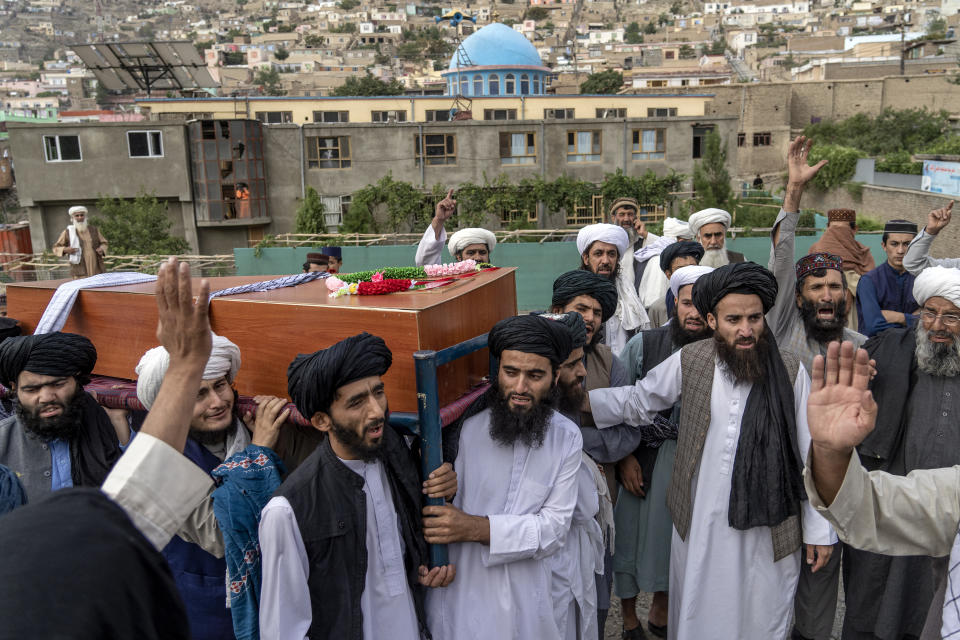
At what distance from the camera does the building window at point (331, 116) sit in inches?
1337

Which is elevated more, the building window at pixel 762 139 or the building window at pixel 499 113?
the building window at pixel 499 113

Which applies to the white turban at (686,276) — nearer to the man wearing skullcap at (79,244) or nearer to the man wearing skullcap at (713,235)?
the man wearing skullcap at (713,235)

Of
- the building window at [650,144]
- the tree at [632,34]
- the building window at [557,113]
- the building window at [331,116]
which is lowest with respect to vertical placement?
the building window at [650,144]

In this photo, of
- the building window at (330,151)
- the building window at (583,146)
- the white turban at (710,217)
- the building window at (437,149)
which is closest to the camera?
the white turban at (710,217)

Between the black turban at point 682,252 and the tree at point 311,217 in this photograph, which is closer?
the black turban at point 682,252

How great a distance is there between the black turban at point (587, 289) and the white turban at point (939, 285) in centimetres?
154

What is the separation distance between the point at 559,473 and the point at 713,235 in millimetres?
3679

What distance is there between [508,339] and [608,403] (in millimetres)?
804

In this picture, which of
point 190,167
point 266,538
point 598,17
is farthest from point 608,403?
point 598,17

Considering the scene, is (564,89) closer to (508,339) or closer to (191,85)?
(191,85)

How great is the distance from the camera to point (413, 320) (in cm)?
228

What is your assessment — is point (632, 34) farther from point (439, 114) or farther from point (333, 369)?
point (333, 369)

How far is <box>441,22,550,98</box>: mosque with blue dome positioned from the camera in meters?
40.1

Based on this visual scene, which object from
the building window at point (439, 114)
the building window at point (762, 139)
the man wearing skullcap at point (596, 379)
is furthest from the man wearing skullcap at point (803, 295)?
the building window at point (762, 139)
